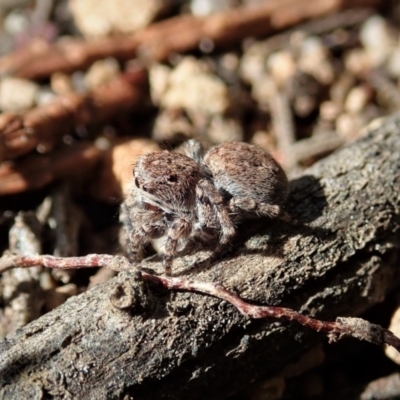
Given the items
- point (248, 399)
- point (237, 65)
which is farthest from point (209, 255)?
point (237, 65)

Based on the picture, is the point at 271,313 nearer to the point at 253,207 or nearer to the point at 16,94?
the point at 253,207

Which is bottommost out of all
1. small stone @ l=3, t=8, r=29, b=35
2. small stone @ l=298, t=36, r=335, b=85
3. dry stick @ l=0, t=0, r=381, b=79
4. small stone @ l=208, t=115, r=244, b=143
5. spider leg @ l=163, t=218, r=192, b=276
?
spider leg @ l=163, t=218, r=192, b=276

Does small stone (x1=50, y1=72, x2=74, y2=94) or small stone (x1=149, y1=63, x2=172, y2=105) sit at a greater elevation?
small stone (x1=50, y1=72, x2=74, y2=94)

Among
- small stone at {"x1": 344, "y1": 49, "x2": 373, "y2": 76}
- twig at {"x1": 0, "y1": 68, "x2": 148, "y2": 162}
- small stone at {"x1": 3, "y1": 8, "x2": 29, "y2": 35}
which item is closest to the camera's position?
twig at {"x1": 0, "y1": 68, "x2": 148, "y2": 162}

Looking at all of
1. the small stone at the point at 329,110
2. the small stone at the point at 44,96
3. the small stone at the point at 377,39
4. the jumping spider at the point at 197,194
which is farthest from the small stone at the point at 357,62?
the small stone at the point at 44,96

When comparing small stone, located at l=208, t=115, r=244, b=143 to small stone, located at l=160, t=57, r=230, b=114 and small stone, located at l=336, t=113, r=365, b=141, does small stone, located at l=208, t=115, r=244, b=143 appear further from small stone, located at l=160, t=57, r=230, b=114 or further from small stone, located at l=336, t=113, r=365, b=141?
small stone, located at l=336, t=113, r=365, b=141

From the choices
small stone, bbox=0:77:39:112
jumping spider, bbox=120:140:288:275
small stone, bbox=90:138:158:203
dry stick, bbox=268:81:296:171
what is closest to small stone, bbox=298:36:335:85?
dry stick, bbox=268:81:296:171

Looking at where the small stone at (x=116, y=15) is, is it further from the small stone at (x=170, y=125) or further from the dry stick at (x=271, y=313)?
the dry stick at (x=271, y=313)
